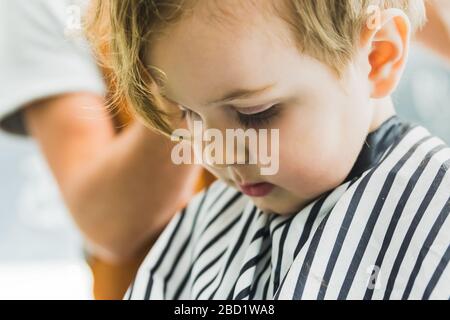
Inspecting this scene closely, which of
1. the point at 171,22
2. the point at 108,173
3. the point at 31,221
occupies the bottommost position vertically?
the point at 31,221

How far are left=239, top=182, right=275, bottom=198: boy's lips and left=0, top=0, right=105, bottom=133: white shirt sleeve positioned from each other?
42 cm

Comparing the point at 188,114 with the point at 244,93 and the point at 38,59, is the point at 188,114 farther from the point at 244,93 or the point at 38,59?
the point at 38,59

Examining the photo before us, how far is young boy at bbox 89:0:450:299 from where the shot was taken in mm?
524

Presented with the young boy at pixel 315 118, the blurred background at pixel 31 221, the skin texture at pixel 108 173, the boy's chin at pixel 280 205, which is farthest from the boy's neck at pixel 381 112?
the blurred background at pixel 31 221

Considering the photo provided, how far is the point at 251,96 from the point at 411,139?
174 mm

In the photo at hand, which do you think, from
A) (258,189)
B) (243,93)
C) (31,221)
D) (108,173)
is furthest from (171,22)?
(31,221)

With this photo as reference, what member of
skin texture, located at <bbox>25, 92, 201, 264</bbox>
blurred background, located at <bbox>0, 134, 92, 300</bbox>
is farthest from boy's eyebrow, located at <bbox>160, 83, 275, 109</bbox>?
blurred background, located at <bbox>0, 134, 92, 300</bbox>

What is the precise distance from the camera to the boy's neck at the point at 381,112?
2.05 feet

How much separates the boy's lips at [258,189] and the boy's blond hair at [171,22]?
0.38 feet

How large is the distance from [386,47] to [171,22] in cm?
19

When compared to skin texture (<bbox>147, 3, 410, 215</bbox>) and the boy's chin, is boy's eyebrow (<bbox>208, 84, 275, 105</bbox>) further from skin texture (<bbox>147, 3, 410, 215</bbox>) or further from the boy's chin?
the boy's chin

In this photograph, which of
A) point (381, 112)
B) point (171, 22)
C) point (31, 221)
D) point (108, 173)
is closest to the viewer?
point (171, 22)

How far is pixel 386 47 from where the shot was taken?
573 millimetres

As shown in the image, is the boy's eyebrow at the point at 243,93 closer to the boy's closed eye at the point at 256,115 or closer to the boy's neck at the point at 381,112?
the boy's closed eye at the point at 256,115
